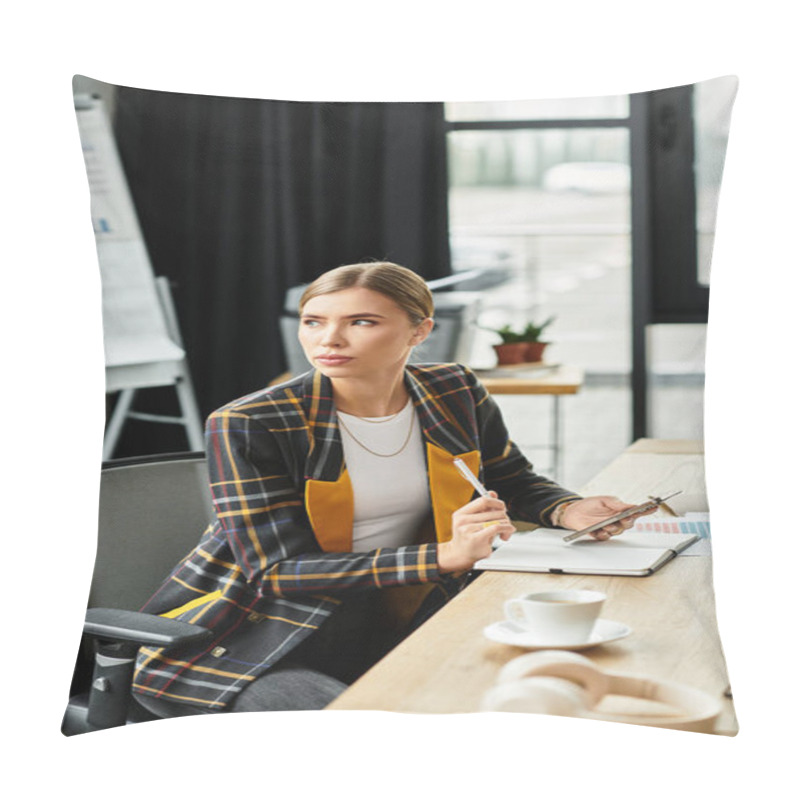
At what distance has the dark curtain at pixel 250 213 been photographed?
5.44 ft

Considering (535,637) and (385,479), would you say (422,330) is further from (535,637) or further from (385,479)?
(535,637)

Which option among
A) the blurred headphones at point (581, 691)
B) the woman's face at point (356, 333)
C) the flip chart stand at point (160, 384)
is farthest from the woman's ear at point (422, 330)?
the blurred headphones at point (581, 691)

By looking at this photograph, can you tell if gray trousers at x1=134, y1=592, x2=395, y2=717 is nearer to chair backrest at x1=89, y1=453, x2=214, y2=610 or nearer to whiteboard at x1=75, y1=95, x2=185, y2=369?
chair backrest at x1=89, y1=453, x2=214, y2=610

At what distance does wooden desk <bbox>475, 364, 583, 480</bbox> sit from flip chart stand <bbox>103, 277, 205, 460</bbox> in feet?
1.36

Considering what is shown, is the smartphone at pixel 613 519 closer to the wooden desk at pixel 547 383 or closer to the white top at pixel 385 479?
the wooden desk at pixel 547 383

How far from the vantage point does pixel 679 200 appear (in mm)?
1664

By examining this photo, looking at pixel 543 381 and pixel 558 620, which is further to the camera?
pixel 543 381

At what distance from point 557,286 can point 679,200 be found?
0.21m

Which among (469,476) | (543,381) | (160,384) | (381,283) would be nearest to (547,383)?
(543,381)

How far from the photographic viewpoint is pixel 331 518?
165cm

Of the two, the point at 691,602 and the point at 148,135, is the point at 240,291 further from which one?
the point at 691,602

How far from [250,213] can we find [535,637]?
2.33 ft

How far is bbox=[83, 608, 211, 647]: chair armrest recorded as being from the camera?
1565 mm

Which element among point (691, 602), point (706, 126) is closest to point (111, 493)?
point (691, 602)
